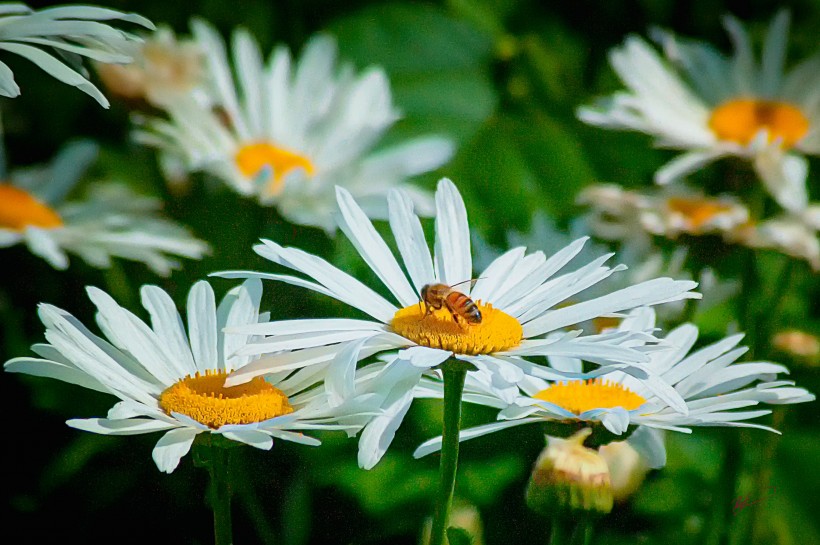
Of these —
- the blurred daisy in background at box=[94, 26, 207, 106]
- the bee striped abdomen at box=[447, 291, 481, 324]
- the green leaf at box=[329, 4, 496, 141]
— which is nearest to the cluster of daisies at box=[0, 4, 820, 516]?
the bee striped abdomen at box=[447, 291, 481, 324]

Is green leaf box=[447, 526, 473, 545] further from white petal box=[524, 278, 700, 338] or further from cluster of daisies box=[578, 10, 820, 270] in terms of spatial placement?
cluster of daisies box=[578, 10, 820, 270]

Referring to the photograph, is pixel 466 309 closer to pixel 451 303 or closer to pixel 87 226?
pixel 451 303

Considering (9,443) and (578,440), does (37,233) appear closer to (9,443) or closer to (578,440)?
(9,443)

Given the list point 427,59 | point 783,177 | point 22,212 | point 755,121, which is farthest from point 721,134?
point 22,212

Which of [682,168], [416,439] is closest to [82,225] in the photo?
[416,439]

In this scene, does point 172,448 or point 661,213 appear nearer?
point 172,448
